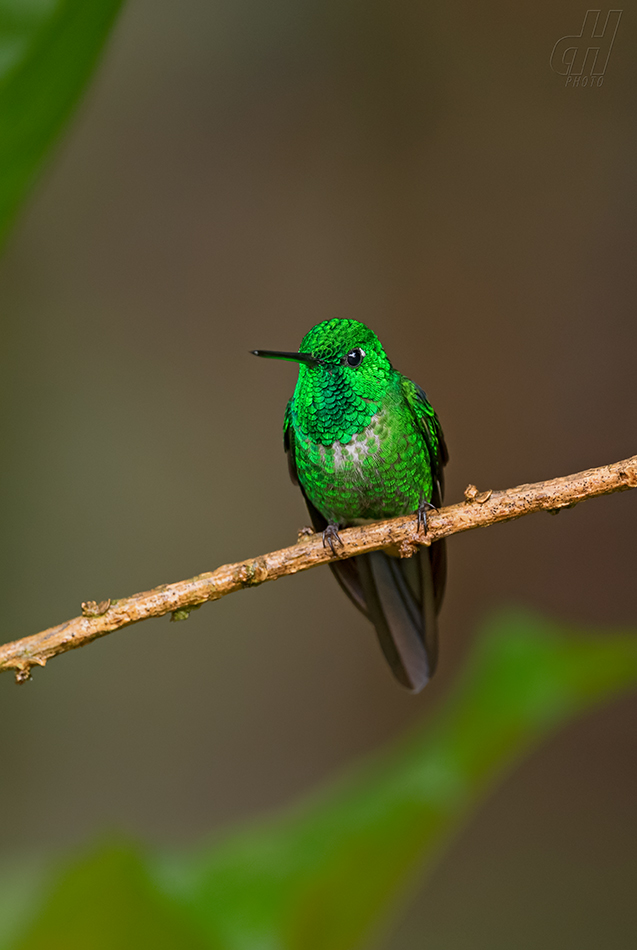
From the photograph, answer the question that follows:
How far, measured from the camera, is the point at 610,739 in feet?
9.77

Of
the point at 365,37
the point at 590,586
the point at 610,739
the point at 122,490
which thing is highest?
the point at 365,37

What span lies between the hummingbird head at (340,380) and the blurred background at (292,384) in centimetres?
153

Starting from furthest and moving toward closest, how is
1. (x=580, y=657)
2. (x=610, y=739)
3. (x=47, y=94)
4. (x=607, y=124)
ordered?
(x=610, y=739) < (x=607, y=124) < (x=580, y=657) < (x=47, y=94)

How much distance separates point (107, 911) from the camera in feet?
2.07

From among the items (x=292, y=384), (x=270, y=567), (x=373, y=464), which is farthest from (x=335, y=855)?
(x=292, y=384)

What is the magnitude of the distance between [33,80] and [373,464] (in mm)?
957

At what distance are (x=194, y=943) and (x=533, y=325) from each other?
268cm

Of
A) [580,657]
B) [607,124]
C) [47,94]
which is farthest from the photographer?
[607,124]

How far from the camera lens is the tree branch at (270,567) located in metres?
1.05

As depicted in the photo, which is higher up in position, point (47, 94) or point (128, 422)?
point (128, 422)

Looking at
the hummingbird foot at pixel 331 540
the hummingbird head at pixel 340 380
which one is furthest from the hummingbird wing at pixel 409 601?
the hummingbird foot at pixel 331 540

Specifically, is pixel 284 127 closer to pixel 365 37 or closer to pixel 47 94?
pixel 365 37

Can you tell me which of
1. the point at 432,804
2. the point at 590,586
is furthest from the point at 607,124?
the point at 432,804

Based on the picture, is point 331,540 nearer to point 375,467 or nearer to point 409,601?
point 375,467
